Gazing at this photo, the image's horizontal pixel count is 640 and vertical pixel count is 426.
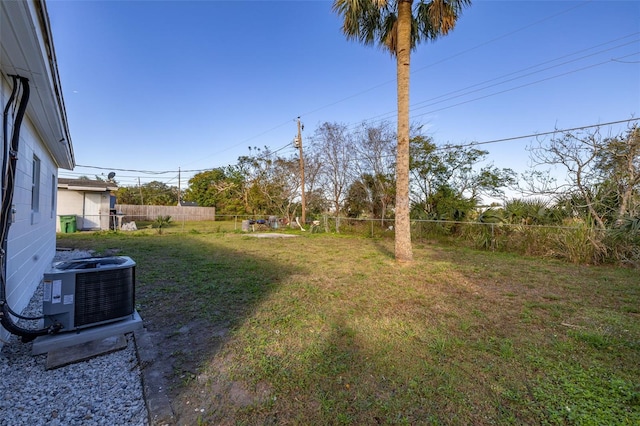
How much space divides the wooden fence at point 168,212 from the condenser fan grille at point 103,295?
21383 millimetres

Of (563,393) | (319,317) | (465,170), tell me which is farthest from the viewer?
(465,170)

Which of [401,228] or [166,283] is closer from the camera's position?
[166,283]

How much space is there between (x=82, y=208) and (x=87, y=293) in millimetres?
15786

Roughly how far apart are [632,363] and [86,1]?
28.8 feet

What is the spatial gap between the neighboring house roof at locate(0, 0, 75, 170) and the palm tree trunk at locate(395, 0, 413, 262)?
19.0 ft

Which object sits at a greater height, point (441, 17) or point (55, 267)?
point (441, 17)

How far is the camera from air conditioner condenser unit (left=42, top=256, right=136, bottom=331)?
92.4 inches

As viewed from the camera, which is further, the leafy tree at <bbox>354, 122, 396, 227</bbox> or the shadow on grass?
the leafy tree at <bbox>354, 122, 396, 227</bbox>

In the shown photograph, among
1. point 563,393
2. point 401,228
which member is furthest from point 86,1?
point 563,393

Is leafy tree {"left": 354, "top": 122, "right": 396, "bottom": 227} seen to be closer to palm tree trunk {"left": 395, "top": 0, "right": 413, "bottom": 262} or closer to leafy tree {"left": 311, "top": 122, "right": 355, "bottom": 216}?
leafy tree {"left": 311, "top": 122, "right": 355, "bottom": 216}

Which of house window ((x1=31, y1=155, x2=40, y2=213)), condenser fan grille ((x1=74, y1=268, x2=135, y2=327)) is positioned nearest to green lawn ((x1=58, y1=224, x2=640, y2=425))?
condenser fan grille ((x1=74, y1=268, x2=135, y2=327))

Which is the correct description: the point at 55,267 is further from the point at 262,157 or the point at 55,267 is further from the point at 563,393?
the point at 262,157

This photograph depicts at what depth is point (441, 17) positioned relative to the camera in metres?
6.48

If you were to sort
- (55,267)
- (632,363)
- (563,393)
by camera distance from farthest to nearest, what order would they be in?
(55,267)
(632,363)
(563,393)
